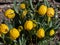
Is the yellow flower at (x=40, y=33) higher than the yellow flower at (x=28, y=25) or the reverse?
the reverse

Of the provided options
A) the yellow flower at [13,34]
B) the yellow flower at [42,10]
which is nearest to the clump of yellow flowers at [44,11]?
the yellow flower at [42,10]

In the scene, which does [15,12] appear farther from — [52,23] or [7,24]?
[52,23]

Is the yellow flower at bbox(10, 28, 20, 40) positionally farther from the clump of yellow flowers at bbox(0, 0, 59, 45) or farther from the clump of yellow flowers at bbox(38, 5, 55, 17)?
the clump of yellow flowers at bbox(38, 5, 55, 17)

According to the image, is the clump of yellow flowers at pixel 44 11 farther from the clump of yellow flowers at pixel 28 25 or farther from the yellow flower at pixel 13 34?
the yellow flower at pixel 13 34

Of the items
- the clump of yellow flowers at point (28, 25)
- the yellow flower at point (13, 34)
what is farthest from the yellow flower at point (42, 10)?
the yellow flower at point (13, 34)

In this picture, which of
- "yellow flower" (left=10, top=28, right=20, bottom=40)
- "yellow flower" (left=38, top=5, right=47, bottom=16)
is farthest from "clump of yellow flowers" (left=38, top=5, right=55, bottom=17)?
"yellow flower" (left=10, top=28, right=20, bottom=40)

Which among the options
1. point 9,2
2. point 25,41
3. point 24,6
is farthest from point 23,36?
point 9,2

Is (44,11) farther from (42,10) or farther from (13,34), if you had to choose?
(13,34)

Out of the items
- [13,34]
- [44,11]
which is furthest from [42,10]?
[13,34]

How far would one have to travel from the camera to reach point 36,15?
40.8 inches

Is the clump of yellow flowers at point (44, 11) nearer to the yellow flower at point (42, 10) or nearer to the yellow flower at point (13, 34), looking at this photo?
the yellow flower at point (42, 10)

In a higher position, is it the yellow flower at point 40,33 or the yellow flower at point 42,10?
the yellow flower at point 42,10

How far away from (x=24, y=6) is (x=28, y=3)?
2 centimetres

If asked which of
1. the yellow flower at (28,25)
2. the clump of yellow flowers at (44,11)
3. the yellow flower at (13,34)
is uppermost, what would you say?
the clump of yellow flowers at (44,11)
